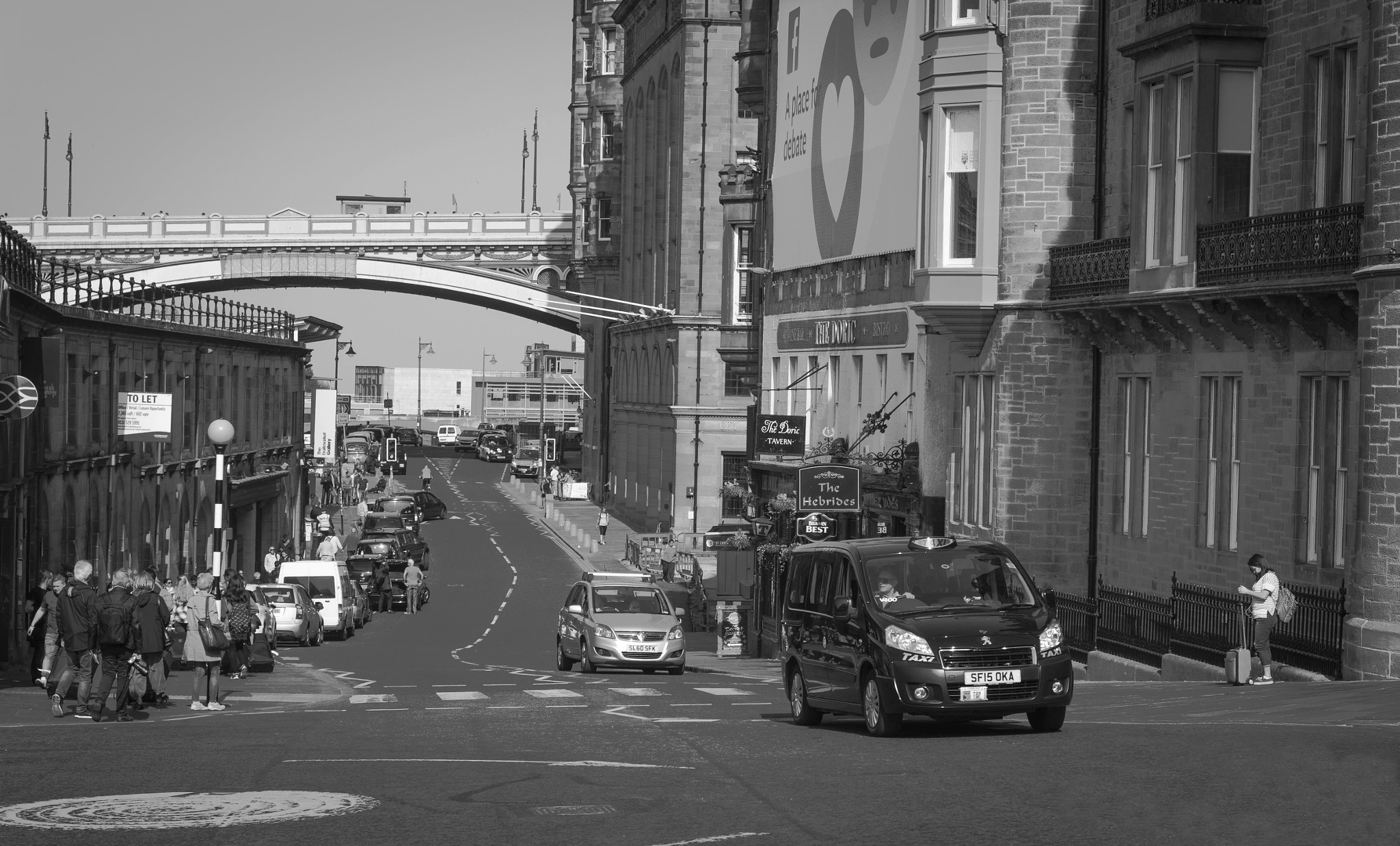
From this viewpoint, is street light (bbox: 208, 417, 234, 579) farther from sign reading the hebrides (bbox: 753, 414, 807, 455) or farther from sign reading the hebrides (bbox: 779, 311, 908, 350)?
sign reading the hebrides (bbox: 779, 311, 908, 350)

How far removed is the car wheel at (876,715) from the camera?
15.9 m

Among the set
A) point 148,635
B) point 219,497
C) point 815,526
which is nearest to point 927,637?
point 148,635

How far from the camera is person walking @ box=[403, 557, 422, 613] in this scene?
164 feet

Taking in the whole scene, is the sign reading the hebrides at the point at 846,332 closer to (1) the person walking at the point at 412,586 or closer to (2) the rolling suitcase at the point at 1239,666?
(1) the person walking at the point at 412,586

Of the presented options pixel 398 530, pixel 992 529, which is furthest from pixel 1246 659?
pixel 398 530

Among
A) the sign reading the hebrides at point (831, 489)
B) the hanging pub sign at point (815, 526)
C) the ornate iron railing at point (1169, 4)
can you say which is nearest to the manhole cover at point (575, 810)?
the ornate iron railing at point (1169, 4)

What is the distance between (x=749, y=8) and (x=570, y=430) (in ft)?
353

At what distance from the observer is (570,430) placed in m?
160

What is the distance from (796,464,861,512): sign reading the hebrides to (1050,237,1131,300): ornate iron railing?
571 centimetres

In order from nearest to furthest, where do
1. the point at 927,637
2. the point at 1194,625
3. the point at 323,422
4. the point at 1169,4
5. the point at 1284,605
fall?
the point at 927,637 → the point at 1284,605 → the point at 1194,625 → the point at 1169,4 → the point at 323,422

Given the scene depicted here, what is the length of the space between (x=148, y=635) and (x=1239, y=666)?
1191 cm

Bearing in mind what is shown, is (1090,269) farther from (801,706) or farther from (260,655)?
(260,655)

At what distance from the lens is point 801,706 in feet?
59.6

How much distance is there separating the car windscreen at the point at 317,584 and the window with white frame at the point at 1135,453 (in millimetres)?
18789
